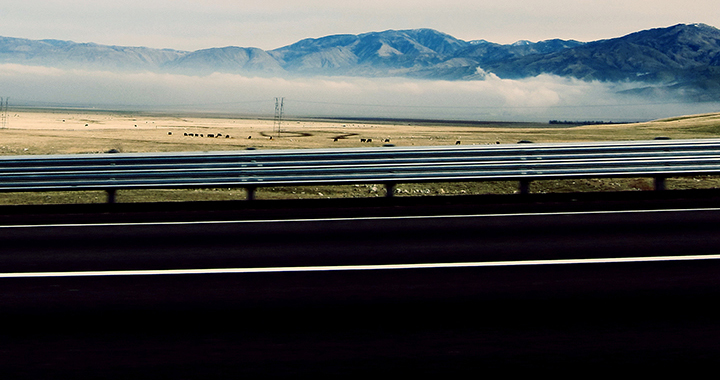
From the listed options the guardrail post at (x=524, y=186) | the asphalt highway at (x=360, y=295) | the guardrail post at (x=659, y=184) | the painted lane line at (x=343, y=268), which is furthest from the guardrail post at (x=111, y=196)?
the guardrail post at (x=659, y=184)

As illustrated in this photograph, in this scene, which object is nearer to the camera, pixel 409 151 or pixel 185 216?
pixel 185 216

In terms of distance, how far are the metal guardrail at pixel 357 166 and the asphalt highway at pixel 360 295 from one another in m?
1.22

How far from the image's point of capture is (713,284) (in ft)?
18.2

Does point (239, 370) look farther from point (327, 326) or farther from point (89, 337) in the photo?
point (89, 337)

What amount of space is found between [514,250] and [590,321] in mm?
2281

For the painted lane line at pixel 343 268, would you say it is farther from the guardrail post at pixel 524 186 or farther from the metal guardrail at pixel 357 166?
the guardrail post at pixel 524 186

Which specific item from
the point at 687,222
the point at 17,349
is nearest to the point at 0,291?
the point at 17,349

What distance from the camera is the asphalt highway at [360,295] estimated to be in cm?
413

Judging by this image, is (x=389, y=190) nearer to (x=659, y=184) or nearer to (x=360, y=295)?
(x=659, y=184)

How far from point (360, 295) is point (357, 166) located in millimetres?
5101

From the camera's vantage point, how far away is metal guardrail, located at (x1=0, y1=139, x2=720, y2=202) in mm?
10164

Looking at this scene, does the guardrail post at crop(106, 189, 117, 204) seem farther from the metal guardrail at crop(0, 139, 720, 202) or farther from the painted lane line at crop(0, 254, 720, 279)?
the painted lane line at crop(0, 254, 720, 279)

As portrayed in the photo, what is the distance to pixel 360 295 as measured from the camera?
5.41 metres

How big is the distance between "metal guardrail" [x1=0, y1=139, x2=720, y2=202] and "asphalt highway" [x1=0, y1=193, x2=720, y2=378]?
1.22 m
